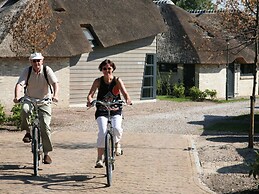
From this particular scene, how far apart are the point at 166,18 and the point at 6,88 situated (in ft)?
53.9

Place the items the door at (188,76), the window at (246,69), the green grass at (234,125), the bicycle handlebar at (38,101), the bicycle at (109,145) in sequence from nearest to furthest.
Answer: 1. the bicycle at (109,145)
2. the bicycle handlebar at (38,101)
3. the green grass at (234,125)
4. the door at (188,76)
5. the window at (246,69)

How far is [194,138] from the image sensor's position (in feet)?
49.8

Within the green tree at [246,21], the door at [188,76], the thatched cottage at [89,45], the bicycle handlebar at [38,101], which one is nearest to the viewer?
the bicycle handlebar at [38,101]

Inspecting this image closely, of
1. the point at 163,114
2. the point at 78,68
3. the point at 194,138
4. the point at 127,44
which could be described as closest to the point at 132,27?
the point at 127,44

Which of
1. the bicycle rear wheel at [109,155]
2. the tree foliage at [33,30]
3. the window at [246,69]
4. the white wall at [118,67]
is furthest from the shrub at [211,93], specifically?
the bicycle rear wheel at [109,155]

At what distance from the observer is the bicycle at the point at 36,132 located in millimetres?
9258

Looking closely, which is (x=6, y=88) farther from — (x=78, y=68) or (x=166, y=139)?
(x=166, y=139)

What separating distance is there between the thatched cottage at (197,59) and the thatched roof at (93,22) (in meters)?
5.61

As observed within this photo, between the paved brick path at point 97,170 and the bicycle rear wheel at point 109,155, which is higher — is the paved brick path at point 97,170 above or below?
below

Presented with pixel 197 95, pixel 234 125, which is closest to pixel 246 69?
pixel 197 95

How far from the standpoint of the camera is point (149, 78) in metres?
28.5

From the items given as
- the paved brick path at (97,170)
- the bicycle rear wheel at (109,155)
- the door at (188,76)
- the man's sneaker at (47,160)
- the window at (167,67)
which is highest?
the window at (167,67)

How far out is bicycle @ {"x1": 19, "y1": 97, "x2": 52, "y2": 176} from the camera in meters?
9.26

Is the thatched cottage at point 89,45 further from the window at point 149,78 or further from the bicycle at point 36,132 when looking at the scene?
the bicycle at point 36,132
